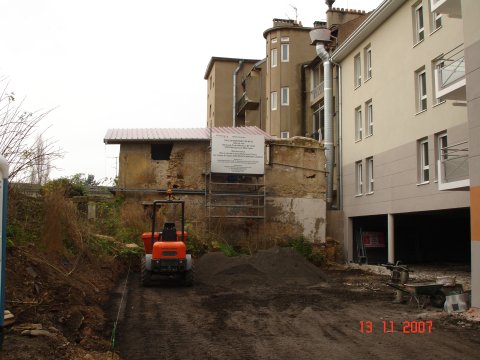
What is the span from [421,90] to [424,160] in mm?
2800

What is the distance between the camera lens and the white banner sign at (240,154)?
2556 centimetres

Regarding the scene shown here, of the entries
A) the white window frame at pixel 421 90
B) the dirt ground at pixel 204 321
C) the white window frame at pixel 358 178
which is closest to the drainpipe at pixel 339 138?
the white window frame at pixel 358 178

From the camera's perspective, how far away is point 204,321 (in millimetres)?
10844

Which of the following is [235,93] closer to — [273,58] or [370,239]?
[273,58]

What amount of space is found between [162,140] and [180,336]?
58.5 ft

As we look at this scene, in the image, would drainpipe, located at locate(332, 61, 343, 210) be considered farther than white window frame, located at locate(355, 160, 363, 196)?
Yes

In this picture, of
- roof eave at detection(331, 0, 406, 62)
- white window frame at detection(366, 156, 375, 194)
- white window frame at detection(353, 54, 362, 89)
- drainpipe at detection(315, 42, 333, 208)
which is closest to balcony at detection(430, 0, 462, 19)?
roof eave at detection(331, 0, 406, 62)

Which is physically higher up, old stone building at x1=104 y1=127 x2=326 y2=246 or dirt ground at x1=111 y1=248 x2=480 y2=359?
old stone building at x1=104 y1=127 x2=326 y2=246

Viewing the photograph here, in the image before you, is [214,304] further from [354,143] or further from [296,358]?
[354,143]

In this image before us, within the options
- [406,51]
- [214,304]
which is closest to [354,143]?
[406,51]

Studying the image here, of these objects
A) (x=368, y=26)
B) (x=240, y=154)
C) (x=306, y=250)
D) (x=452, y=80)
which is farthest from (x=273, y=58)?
(x=452, y=80)

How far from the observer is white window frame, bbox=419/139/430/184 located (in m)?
20.0

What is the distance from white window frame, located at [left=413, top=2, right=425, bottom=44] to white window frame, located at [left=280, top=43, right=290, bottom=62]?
15422 mm

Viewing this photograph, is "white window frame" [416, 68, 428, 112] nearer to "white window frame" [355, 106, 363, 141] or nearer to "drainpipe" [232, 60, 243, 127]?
"white window frame" [355, 106, 363, 141]
